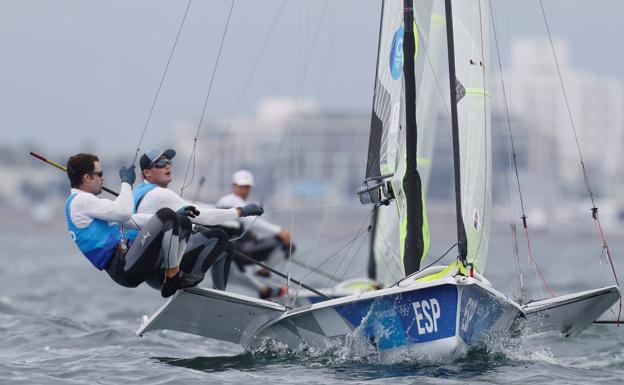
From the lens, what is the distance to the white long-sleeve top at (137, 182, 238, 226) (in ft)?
23.7

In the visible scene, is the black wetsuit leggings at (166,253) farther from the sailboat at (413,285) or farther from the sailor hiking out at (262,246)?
the sailor hiking out at (262,246)

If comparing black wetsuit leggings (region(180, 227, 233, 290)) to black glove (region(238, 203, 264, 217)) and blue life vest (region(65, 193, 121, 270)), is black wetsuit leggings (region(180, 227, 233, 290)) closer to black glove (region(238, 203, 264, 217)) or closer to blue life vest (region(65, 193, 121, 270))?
black glove (region(238, 203, 264, 217))

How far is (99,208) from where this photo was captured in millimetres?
6957

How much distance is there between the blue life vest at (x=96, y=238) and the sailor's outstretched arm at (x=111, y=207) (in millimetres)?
101

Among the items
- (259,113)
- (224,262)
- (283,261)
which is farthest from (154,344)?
(259,113)

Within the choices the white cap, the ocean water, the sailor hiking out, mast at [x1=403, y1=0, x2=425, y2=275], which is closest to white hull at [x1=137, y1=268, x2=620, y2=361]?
the ocean water

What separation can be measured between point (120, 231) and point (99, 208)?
39cm

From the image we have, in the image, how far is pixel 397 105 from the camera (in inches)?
318

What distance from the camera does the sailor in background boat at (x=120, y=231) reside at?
698cm

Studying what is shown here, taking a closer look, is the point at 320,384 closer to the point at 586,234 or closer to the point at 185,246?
the point at 185,246

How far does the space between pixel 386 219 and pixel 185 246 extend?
3901 millimetres

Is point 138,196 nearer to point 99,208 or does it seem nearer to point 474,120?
point 99,208

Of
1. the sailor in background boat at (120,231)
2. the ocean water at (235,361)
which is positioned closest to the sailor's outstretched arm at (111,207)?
the sailor in background boat at (120,231)

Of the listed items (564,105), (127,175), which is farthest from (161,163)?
(564,105)
